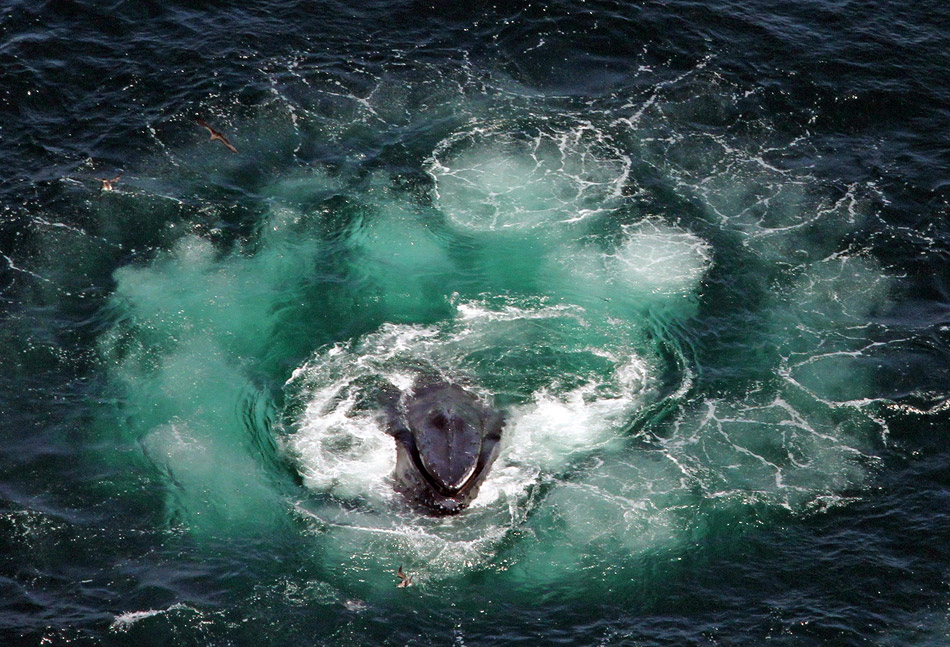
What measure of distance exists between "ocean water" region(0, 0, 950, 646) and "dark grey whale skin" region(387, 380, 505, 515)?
3.93ft

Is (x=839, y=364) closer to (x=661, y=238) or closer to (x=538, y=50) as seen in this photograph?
(x=661, y=238)

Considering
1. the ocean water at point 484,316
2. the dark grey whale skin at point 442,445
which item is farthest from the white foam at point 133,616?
the dark grey whale skin at point 442,445

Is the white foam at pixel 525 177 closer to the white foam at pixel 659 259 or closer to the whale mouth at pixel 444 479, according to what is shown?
the white foam at pixel 659 259

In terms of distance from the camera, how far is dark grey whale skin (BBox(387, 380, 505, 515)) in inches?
2473

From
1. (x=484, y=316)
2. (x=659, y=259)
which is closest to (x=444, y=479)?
(x=484, y=316)

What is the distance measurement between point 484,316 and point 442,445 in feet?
48.3

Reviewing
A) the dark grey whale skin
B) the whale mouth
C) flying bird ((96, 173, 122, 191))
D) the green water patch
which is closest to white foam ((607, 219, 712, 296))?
the green water patch

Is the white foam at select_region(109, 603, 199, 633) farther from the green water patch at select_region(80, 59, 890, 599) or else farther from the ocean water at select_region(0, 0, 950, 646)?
the green water patch at select_region(80, 59, 890, 599)

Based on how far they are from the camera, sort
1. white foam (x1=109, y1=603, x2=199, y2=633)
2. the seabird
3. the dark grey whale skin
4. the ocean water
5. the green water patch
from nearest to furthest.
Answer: white foam (x1=109, y1=603, x2=199, y2=633), the seabird, the ocean water, the dark grey whale skin, the green water patch

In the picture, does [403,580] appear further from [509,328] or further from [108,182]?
[108,182]

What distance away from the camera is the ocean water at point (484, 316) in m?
60.7

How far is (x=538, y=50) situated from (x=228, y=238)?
35884 mm

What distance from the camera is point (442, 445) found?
63750mm

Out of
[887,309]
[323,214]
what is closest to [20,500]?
[323,214]
